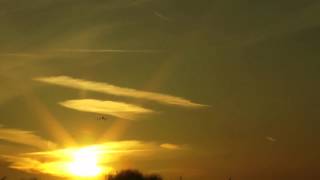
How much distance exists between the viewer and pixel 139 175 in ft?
534

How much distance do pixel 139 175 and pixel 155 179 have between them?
6369 millimetres

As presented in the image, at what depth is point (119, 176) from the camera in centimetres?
16288

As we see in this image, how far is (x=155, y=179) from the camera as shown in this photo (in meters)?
159

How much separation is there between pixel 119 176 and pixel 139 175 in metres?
6.48

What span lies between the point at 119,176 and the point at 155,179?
1225 cm
